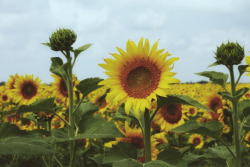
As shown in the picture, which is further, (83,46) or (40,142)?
(83,46)

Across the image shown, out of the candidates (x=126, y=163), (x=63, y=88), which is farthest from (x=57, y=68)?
(x=63, y=88)

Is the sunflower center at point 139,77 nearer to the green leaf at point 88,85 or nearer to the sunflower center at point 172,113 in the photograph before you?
the green leaf at point 88,85

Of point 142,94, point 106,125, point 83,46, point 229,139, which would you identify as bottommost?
point 229,139

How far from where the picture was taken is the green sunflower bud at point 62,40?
2387 mm

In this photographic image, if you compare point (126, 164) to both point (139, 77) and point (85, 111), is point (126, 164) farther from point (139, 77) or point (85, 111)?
point (85, 111)

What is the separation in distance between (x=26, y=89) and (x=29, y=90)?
0.08 meters

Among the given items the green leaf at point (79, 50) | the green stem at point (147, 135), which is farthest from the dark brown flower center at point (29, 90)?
the green stem at point (147, 135)

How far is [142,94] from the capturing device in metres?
1.99

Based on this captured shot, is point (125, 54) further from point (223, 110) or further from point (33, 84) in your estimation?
point (33, 84)

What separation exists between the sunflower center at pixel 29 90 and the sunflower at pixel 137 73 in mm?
2766

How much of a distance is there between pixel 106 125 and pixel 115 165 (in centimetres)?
34

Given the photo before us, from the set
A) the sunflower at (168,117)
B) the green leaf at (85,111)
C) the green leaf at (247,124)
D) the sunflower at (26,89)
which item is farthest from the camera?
the sunflower at (26,89)

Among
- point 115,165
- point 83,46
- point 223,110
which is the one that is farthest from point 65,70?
point 223,110

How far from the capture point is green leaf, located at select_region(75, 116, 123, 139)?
1.82 m
